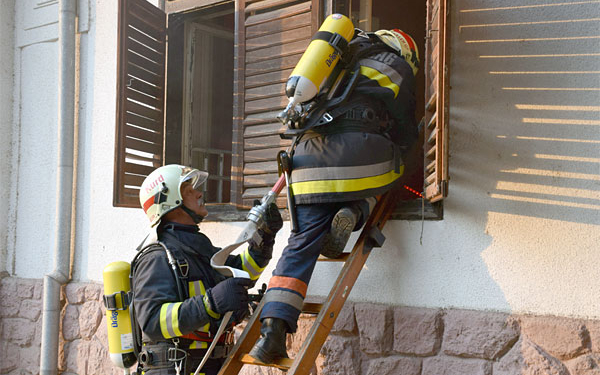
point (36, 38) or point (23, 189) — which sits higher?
point (36, 38)

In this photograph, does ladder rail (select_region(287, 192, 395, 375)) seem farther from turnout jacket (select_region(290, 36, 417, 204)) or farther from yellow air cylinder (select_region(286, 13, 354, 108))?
yellow air cylinder (select_region(286, 13, 354, 108))

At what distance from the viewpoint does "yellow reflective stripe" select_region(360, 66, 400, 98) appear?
3814 mm

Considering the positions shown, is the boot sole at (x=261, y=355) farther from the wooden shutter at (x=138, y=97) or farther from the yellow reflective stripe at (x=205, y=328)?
the wooden shutter at (x=138, y=97)

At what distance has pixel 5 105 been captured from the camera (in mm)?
6660

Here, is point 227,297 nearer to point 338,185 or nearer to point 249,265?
point 249,265

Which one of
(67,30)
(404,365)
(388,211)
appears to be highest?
(67,30)

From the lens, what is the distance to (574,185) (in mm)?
3604

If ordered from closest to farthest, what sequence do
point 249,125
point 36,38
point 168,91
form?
point 249,125
point 168,91
point 36,38

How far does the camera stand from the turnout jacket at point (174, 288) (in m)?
3.38

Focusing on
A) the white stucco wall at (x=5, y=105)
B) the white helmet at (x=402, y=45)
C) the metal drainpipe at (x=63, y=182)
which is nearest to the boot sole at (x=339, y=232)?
the white helmet at (x=402, y=45)

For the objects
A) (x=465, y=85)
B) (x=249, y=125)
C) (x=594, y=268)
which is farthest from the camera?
(x=249, y=125)

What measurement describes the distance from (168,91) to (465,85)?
8.77 feet

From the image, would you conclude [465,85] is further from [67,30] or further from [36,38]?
[36,38]

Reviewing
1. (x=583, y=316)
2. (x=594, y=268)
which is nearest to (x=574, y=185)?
(x=594, y=268)
